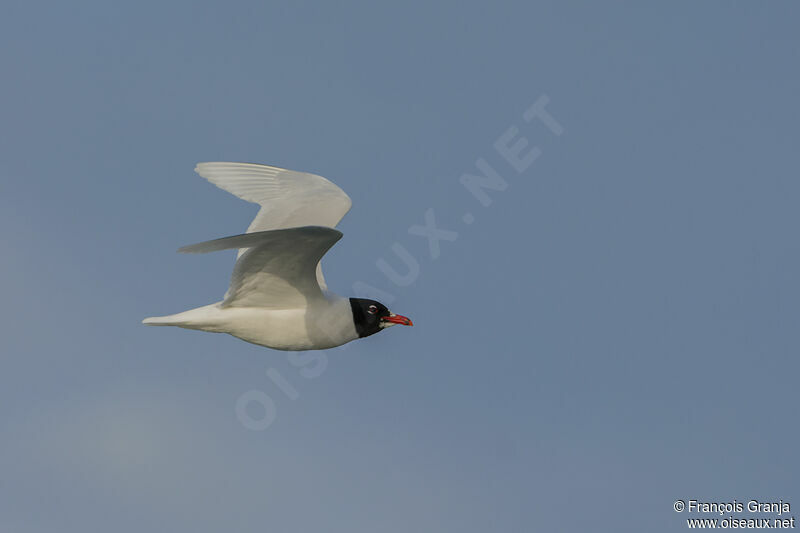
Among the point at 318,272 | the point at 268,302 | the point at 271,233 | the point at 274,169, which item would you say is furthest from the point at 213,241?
the point at 274,169

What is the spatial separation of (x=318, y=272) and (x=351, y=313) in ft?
4.32

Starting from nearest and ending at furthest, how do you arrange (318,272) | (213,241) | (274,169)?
(213,241) < (318,272) < (274,169)

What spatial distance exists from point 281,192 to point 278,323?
309 centimetres

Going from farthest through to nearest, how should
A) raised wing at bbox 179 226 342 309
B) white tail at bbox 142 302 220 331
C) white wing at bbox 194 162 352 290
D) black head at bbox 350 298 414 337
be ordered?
1. white wing at bbox 194 162 352 290
2. black head at bbox 350 298 414 337
3. white tail at bbox 142 302 220 331
4. raised wing at bbox 179 226 342 309

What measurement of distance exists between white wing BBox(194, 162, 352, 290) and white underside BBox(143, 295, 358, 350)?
79.0 inches

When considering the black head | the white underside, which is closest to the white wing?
the black head

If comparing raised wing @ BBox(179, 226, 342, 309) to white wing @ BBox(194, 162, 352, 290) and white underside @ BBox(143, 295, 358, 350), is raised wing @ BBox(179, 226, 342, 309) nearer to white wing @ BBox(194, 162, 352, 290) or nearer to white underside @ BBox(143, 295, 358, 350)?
white underside @ BBox(143, 295, 358, 350)

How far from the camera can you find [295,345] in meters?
15.6

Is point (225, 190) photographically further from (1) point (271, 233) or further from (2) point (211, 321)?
(1) point (271, 233)

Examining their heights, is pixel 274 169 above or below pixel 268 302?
above

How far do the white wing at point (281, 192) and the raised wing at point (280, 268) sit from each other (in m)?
2.03

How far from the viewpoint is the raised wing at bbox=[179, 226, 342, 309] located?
13836 mm

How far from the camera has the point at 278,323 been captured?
50.5 ft

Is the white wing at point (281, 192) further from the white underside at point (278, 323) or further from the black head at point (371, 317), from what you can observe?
the white underside at point (278, 323)
